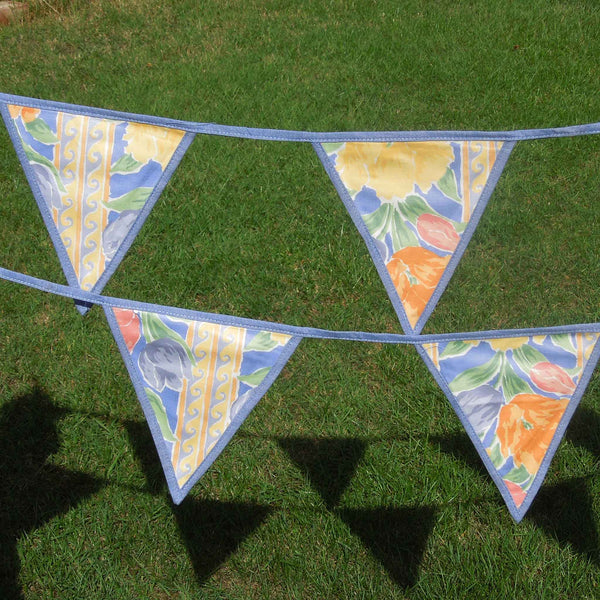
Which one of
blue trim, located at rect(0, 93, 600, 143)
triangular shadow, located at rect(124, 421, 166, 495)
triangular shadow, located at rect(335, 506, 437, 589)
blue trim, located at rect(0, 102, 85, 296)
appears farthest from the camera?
triangular shadow, located at rect(124, 421, 166, 495)

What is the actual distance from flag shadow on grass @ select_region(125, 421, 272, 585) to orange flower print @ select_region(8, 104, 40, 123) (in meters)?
1.53

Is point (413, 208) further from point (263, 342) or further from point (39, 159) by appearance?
point (39, 159)

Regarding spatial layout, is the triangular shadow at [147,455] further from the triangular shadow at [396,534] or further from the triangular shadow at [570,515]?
the triangular shadow at [570,515]

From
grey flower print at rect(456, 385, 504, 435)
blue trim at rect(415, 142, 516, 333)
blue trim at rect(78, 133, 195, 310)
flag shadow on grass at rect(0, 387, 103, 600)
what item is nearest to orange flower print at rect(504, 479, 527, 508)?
grey flower print at rect(456, 385, 504, 435)

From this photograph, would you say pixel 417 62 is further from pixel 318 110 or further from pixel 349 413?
pixel 349 413

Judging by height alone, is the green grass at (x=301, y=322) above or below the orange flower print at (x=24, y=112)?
below

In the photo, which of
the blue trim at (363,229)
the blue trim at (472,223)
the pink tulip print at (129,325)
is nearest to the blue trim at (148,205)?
the pink tulip print at (129,325)

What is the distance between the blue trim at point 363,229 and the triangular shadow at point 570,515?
1269 mm

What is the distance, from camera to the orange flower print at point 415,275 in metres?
1.75

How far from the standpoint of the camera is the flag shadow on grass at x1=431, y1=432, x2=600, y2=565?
2459 millimetres

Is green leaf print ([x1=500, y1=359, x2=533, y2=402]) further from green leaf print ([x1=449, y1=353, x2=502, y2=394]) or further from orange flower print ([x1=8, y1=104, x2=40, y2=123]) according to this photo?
orange flower print ([x1=8, y1=104, x2=40, y2=123])

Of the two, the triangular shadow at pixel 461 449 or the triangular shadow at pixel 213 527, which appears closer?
the triangular shadow at pixel 213 527

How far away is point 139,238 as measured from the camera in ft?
12.4

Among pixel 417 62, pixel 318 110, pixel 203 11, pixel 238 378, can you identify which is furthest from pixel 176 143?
pixel 203 11
